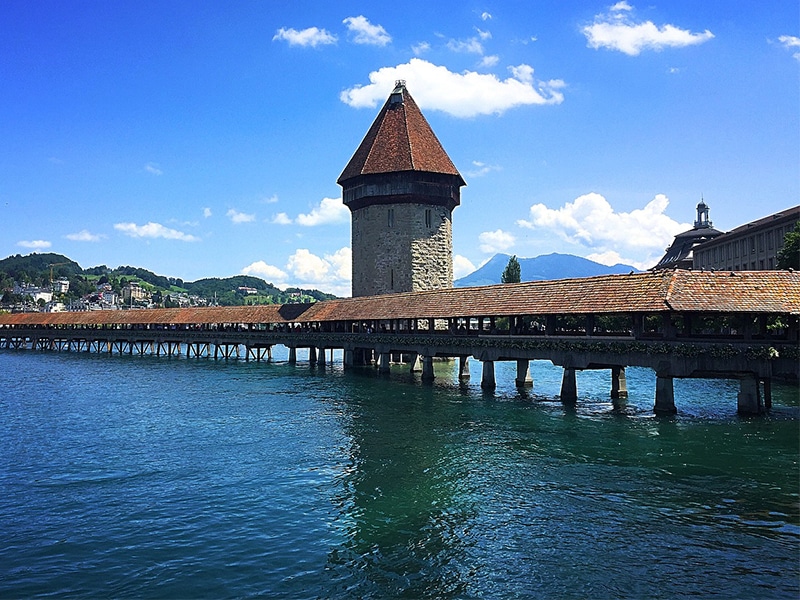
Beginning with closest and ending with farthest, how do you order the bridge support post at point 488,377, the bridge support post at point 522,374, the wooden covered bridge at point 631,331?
1. the wooden covered bridge at point 631,331
2. the bridge support post at point 488,377
3. the bridge support post at point 522,374

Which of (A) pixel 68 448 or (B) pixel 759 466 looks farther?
(A) pixel 68 448

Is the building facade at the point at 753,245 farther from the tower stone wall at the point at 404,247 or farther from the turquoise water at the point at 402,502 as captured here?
the turquoise water at the point at 402,502

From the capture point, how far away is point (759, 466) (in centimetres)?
1509

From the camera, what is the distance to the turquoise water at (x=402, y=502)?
361 inches

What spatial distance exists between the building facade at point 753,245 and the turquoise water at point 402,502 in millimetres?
32426

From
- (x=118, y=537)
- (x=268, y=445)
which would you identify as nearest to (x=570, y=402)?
(x=268, y=445)

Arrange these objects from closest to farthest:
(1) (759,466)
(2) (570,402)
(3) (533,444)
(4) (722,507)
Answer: (4) (722,507), (1) (759,466), (3) (533,444), (2) (570,402)

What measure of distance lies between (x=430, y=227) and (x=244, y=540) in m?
45.4

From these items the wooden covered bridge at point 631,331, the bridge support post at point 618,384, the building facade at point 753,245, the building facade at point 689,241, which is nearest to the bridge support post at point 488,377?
the wooden covered bridge at point 631,331

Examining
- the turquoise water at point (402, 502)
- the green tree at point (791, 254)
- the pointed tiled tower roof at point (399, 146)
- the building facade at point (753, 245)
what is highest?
the pointed tiled tower roof at point (399, 146)

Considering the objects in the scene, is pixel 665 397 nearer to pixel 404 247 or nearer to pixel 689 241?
pixel 404 247

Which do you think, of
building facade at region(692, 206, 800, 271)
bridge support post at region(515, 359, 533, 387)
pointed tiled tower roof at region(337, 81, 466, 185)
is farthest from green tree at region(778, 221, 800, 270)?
pointed tiled tower roof at region(337, 81, 466, 185)

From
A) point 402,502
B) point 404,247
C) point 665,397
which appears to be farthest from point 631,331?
point 404,247

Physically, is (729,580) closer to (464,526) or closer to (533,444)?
(464,526)
